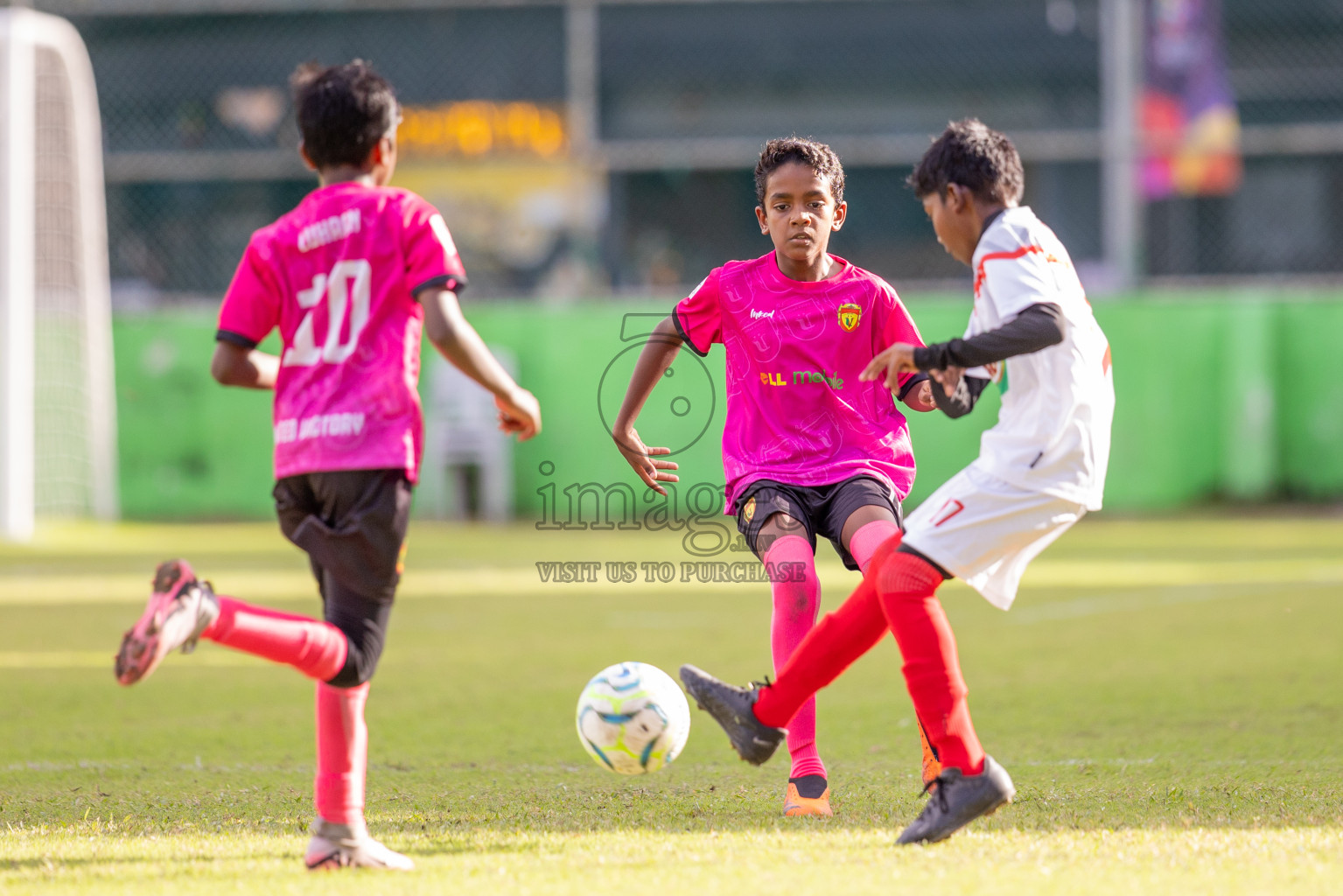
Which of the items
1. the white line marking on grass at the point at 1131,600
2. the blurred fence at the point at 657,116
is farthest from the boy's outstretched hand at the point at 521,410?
the blurred fence at the point at 657,116

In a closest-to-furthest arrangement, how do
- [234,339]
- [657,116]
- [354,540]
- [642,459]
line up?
[354,540] < [234,339] < [642,459] < [657,116]

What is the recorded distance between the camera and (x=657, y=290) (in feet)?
47.5

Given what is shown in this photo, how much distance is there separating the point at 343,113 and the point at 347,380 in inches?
22.7

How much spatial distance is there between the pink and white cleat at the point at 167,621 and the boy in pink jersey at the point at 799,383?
1416 millimetres

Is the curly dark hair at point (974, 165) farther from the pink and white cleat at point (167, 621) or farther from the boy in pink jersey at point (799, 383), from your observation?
the pink and white cleat at point (167, 621)

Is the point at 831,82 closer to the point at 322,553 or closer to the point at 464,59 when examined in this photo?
the point at 464,59

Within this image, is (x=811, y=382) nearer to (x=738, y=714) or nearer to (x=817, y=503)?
(x=817, y=503)

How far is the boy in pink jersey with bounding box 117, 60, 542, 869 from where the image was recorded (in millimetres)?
3240

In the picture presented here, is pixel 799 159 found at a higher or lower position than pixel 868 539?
higher

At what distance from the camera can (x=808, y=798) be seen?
3859 mm

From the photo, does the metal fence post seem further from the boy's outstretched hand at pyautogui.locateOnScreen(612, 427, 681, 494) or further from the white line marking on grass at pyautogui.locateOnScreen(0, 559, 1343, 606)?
the boy's outstretched hand at pyautogui.locateOnScreen(612, 427, 681, 494)

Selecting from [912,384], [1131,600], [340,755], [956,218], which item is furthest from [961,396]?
[1131,600]

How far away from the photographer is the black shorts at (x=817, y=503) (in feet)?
13.2

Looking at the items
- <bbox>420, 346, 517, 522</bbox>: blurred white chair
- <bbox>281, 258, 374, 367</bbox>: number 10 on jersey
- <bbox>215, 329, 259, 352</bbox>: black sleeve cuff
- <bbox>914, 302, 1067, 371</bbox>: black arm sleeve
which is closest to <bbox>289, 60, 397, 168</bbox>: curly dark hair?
<bbox>281, 258, 374, 367</bbox>: number 10 on jersey
